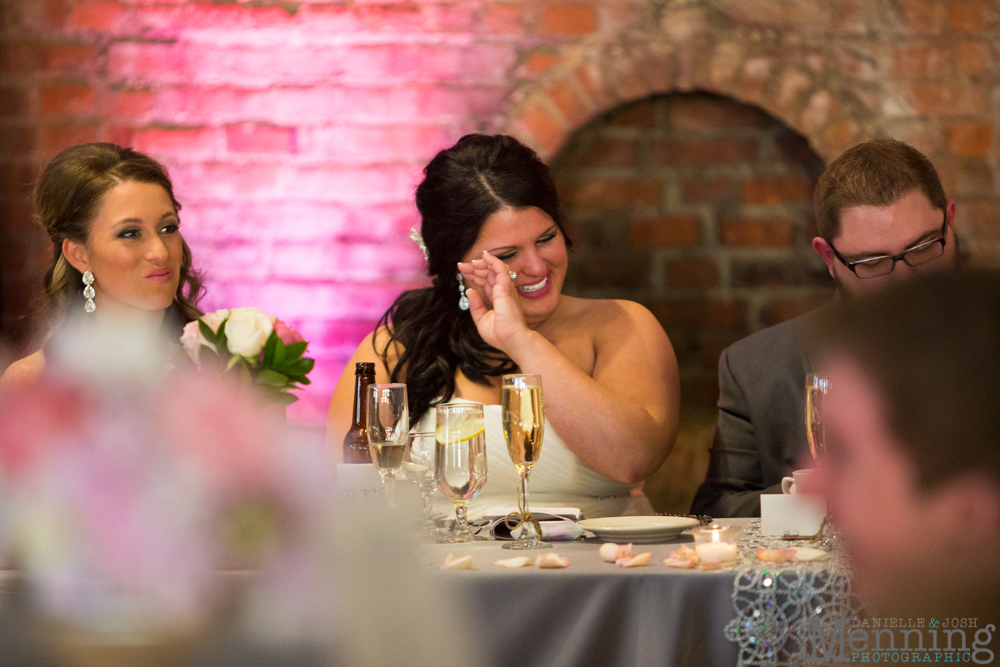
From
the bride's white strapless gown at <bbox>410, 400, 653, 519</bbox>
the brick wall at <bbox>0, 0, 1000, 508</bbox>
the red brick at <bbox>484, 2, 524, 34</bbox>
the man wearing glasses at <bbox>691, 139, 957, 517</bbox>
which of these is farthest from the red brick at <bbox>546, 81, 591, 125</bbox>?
the bride's white strapless gown at <bbox>410, 400, 653, 519</bbox>

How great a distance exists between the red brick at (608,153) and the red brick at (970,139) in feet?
2.96

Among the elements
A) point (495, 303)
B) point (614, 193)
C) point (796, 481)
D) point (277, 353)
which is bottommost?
→ point (796, 481)

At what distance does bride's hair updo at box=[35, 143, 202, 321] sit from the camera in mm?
2596

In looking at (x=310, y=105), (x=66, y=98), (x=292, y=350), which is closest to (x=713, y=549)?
(x=292, y=350)

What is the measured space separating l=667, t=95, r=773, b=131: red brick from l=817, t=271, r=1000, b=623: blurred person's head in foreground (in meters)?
2.64

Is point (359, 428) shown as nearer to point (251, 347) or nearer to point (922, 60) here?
point (251, 347)

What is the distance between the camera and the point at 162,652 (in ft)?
1.01

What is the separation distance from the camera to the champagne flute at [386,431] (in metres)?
1.62

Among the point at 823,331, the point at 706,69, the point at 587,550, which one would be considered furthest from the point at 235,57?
the point at 823,331

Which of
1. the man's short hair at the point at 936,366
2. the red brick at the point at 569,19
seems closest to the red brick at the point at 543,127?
the red brick at the point at 569,19

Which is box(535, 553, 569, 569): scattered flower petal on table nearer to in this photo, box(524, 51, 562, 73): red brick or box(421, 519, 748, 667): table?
box(421, 519, 748, 667): table

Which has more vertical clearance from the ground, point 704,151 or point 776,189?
point 704,151

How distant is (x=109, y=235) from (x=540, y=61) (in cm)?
131

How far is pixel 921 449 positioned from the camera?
0.43m
